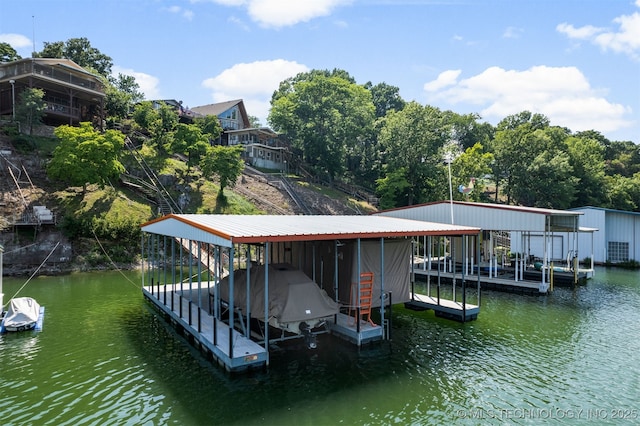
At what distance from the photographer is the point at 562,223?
22.5m

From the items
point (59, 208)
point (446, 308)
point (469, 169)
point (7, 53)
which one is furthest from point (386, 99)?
point (446, 308)

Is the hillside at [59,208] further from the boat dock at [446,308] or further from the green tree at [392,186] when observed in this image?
the boat dock at [446,308]

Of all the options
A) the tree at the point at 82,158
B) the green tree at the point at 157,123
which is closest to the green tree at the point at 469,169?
the green tree at the point at 157,123

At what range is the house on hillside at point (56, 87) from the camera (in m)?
37.1

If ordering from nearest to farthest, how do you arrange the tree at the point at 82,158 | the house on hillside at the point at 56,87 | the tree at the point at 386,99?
1. the tree at the point at 82,158
2. the house on hillside at the point at 56,87
3. the tree at the point at 386,99

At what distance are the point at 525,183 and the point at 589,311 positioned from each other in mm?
31170

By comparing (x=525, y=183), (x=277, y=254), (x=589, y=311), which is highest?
(x=525, y=183)

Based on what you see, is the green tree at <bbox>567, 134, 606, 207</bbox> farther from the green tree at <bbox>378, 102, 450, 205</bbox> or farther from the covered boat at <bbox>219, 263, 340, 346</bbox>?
the covered boat at <bbox>219, 263, 340, 346</bbox>

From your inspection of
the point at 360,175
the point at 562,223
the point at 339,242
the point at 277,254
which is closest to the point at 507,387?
the point at 339,242

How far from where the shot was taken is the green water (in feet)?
28.2

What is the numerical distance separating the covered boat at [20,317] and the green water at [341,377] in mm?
579

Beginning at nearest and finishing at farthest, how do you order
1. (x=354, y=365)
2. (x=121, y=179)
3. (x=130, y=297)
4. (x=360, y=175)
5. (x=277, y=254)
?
1. (x=354, y=365)
2. (x=277, y=254)
3. (x=130, y=297)
4. (x=121, y=179)
5. (x=360, y=175)

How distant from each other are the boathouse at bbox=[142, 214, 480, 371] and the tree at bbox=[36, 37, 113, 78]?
47.3 metres

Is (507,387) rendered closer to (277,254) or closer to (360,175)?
(277,254)
